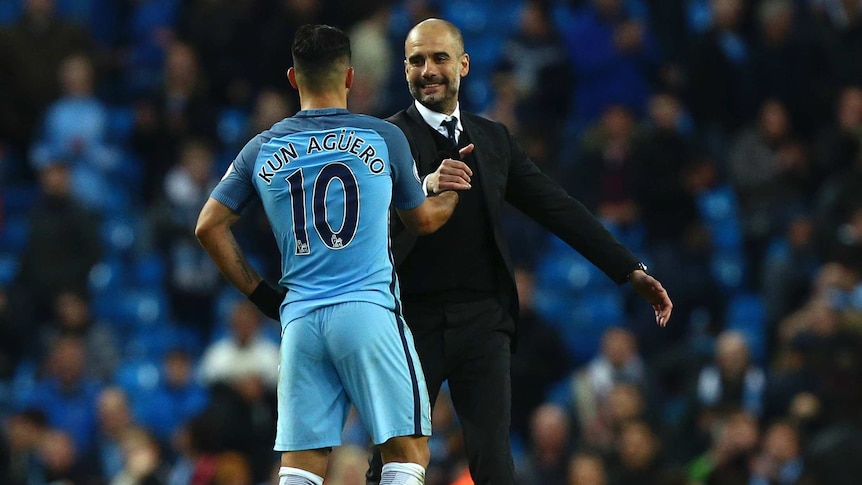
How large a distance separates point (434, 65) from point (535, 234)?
693 cm

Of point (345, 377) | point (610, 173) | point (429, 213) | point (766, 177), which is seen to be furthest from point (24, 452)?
point (429, 213)

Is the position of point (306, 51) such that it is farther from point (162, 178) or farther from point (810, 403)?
point (162, 178)

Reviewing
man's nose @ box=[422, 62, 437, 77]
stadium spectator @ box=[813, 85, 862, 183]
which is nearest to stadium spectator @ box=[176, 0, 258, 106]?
stadium spectator @ box=[813, 85, 862, 183]

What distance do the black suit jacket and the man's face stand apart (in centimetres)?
12

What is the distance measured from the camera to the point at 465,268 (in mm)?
6648

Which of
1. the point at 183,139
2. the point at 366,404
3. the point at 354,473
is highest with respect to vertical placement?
the point at 183,139

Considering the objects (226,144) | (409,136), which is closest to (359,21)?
(226,144)

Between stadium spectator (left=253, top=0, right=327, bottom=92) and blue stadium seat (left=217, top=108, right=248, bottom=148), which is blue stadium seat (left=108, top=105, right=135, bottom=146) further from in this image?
stadium spectator (left=253, top=0, right=327, bottom=92)

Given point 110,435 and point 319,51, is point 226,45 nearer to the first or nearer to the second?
point 110,435

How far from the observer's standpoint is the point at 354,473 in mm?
10828

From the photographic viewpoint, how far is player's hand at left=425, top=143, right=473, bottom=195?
5.96 metres

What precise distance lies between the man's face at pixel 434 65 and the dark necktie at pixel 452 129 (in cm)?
5

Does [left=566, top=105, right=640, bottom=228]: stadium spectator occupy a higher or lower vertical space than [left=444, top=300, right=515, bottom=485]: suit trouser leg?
higher

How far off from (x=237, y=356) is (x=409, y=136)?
256 inches
